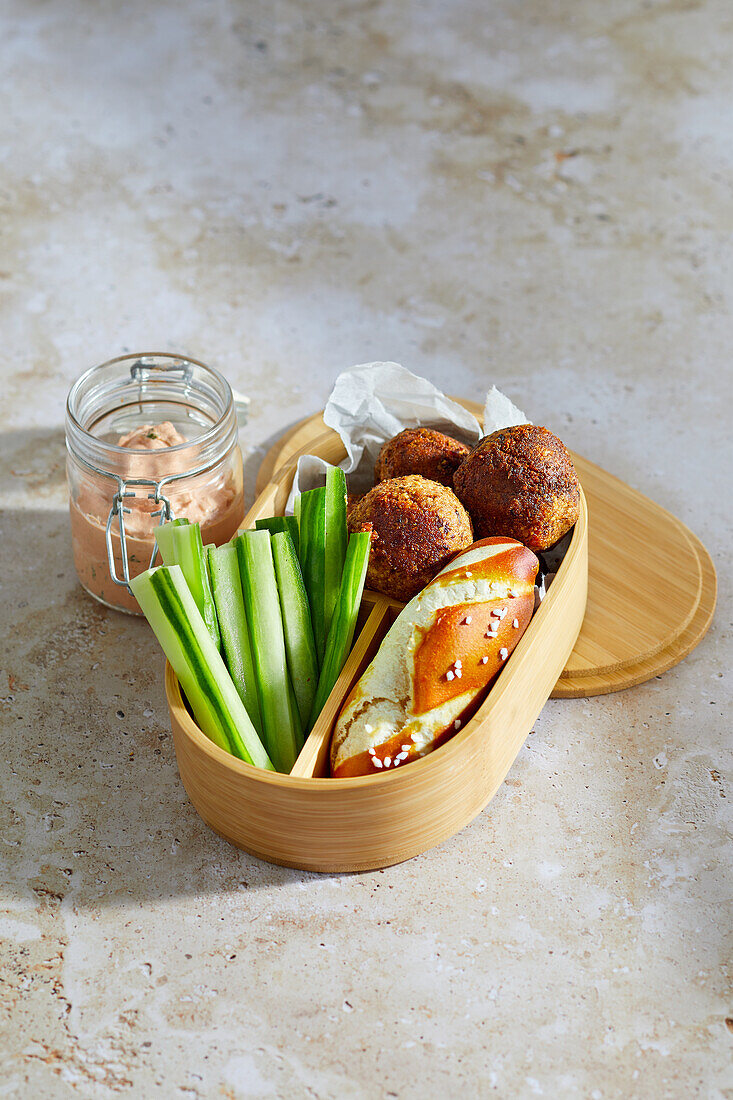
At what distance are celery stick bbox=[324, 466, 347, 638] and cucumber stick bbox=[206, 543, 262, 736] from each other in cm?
12

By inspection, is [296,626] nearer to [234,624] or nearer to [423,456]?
[234,624]

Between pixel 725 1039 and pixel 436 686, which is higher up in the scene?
pixel 436 686

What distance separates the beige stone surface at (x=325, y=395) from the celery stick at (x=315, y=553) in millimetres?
292

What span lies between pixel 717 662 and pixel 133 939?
946mm

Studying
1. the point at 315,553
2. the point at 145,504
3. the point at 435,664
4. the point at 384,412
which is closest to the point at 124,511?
the point at 145,504

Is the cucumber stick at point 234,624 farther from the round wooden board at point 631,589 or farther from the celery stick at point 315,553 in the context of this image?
the round wooden board at point 631,589

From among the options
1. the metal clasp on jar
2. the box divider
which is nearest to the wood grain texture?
the box divider

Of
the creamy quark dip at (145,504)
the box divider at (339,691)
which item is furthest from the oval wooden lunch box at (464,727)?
the creamy quark dip at (145,504)

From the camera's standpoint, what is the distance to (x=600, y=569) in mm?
1731

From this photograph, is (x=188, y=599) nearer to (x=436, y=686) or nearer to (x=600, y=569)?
(x=436, y=686)

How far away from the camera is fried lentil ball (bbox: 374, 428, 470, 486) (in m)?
1.56

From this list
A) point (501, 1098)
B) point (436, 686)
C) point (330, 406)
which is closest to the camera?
point (501, 1098)

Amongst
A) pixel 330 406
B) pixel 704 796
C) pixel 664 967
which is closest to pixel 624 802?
pixel 704 796

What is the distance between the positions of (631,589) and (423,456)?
414mm
